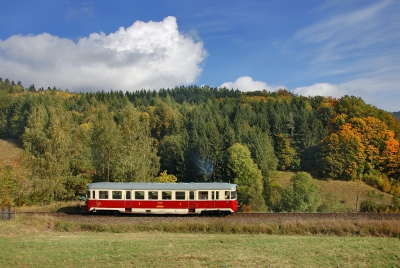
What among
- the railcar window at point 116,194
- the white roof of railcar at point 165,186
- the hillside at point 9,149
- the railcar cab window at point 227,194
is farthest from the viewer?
the hillside at point 9,149

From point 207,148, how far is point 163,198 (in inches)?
1577

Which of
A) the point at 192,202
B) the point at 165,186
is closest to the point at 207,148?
the point at 165,186

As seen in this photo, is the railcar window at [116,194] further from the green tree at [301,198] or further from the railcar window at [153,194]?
the green tree at [301,198]

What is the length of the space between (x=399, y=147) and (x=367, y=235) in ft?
217

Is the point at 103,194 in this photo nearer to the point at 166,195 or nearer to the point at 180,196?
the point at 166,195

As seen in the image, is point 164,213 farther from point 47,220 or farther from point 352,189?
point 352,189

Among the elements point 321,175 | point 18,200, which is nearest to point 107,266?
point 18,200

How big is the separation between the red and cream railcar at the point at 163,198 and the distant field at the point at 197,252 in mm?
8050

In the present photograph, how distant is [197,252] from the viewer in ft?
46.5

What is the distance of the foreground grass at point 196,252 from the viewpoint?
41.3 feet

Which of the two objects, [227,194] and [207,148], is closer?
[227,194]

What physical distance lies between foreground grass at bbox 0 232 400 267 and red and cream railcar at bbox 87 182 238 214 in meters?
8.05

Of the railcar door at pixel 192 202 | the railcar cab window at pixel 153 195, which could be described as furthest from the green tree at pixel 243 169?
the railcar cab window at pixel 153 195

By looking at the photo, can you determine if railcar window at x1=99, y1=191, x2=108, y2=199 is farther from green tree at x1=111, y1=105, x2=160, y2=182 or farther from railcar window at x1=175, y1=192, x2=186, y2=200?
green tree at x1=111, y1=105, x2=160, y2=182
